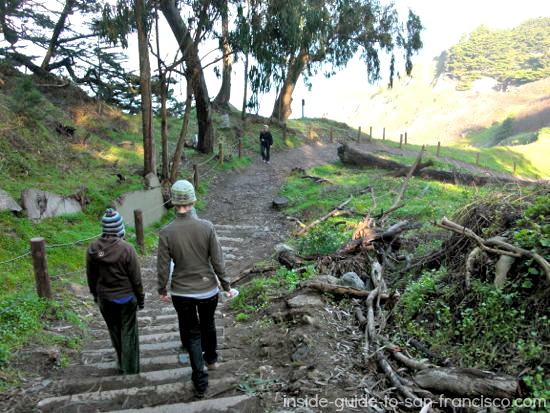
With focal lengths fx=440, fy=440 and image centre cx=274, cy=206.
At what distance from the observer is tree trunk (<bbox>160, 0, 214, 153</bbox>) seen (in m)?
13.4

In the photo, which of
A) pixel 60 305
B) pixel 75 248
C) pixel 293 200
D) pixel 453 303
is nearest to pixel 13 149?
pixel 75 248

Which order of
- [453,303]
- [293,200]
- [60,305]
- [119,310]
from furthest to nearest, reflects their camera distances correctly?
[293,200]
[60,305]
[453,303]
[119,310]

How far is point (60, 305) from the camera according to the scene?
5.79m

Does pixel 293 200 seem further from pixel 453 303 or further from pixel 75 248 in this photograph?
pixel 453 303

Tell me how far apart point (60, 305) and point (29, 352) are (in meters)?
1.28

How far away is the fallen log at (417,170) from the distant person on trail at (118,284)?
1226 centimetres

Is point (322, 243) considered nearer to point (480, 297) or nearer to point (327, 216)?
point (327, 216)

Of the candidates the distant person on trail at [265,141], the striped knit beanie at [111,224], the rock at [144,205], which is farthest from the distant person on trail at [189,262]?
the distant person on trail at [265,141]

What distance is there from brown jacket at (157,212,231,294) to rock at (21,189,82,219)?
582cm

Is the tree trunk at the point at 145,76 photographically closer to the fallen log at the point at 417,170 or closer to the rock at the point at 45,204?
the rock at the point at 45,204

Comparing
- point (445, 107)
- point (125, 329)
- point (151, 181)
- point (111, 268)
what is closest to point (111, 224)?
point (111, 268)

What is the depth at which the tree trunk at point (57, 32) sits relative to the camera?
50.2 ft

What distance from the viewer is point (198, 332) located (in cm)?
382

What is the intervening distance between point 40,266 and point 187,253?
2825mm
